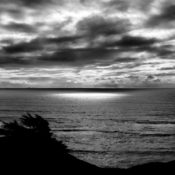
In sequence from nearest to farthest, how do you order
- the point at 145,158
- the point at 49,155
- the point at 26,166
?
the point at 26,166
the point at 49,155
the point at 145,158

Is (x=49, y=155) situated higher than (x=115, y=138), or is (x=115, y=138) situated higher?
(x=49, y=155)

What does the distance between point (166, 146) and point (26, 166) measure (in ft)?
147

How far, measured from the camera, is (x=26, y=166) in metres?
8.61

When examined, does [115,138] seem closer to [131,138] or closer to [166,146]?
[131,138]

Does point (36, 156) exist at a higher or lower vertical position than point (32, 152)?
lower

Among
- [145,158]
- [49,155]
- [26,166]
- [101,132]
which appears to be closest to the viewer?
[26,166]

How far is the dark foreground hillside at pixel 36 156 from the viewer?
28.5 feet

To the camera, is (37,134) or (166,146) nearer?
(37,134)

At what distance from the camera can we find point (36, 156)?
8.94 metres

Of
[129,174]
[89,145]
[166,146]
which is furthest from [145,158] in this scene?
[129,174]

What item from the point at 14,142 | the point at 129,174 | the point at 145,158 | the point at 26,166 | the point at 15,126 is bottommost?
the point at 145,158

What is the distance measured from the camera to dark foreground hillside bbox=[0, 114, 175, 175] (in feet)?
28.5

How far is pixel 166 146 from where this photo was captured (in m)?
47.7

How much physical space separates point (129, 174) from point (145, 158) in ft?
112
